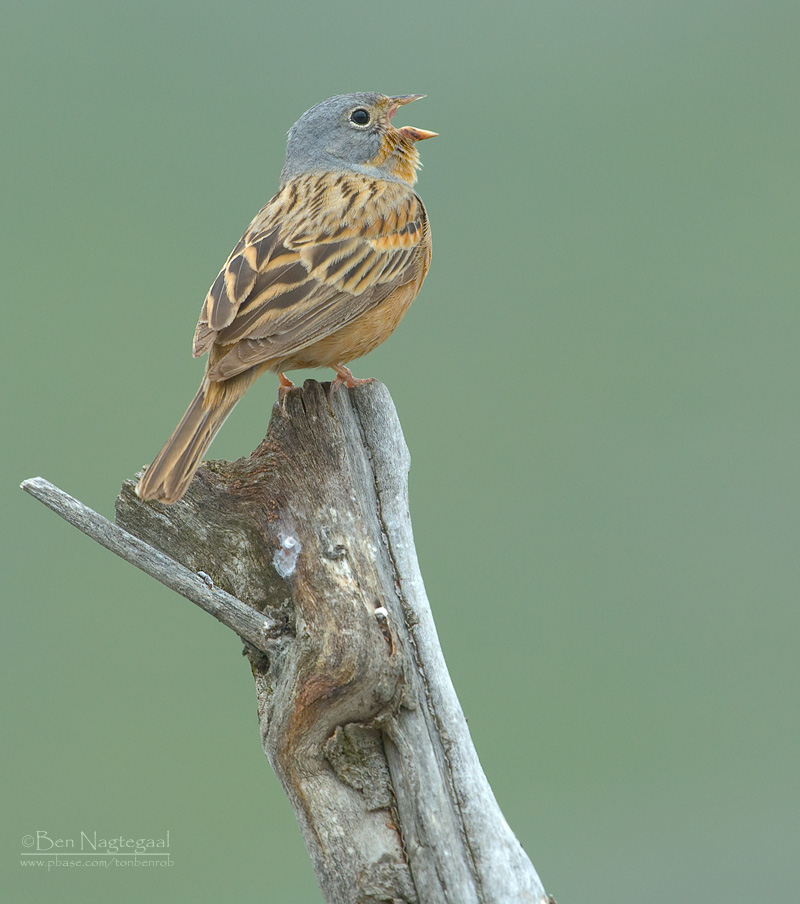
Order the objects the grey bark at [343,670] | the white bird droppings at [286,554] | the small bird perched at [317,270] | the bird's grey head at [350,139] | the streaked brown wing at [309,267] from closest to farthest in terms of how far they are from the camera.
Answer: the grey bark at [343,670] < the white bird droppings at [286,554] < the small bird perched at [317,270] < the streaked brown wing at [309,267] < the bird's grey head at [350,139]

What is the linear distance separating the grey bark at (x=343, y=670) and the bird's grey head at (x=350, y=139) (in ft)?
6.26

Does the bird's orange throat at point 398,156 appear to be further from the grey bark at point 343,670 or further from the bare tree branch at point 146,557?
the bare tree branch at point 146,557

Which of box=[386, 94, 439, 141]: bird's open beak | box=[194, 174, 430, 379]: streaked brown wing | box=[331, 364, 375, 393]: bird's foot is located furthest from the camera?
box=[386, 94, 439, 141]: bird's open beak

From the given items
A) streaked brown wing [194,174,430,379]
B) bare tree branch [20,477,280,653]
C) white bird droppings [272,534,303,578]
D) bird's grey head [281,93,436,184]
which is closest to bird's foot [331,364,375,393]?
streaked brown wing [194,174,430,379]

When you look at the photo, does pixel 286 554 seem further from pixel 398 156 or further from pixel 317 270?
pixel 398 156

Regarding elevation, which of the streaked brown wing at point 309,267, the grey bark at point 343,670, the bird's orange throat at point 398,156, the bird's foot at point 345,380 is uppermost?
the bird's orange throat at point 398,156

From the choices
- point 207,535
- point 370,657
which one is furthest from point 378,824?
point 207,535

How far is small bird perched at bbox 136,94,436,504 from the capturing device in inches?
151

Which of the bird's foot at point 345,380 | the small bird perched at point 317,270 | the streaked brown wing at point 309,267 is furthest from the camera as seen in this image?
the bird's foot at point 345,380

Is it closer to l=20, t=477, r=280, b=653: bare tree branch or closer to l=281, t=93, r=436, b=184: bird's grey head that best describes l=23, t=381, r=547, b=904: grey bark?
l=20, t=477, r=280, b=653: bare tree branch

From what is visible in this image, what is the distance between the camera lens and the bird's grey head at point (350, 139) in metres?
5.09

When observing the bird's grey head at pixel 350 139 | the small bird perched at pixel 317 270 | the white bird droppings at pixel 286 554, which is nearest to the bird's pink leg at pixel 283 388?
the small bird perched at pixel 317 270

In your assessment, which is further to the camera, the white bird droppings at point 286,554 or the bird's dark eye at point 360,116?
the bird's dark eye at point 360,116

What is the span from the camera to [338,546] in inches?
143
